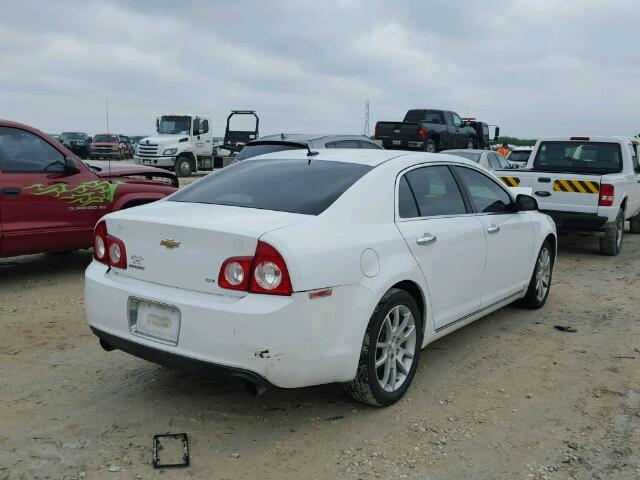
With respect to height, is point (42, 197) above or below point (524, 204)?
below

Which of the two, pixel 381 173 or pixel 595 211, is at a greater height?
pixel 381 173

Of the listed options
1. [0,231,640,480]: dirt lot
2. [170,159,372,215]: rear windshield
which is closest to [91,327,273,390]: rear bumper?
[0,231,640,480]: dirt lot

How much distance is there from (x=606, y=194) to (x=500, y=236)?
4.88m

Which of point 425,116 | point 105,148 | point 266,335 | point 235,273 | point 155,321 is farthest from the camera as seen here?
point 105,148

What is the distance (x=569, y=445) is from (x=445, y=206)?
1.79m

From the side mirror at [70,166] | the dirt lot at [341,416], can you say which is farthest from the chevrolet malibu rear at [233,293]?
the side mirror at [70,166]

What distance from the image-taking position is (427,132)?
21719mm

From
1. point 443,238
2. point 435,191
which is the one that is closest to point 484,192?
point 435,191

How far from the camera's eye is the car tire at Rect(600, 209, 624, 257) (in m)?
9.41

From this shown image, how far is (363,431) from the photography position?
11.6ft

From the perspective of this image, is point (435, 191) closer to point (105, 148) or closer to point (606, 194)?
point (606, 194)

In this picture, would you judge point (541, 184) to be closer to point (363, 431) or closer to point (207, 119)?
point (363, 431)

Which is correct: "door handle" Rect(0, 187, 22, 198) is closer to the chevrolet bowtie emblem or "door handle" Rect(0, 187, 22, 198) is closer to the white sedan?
the white sedan

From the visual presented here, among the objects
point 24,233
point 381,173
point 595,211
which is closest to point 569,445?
point 381,173
